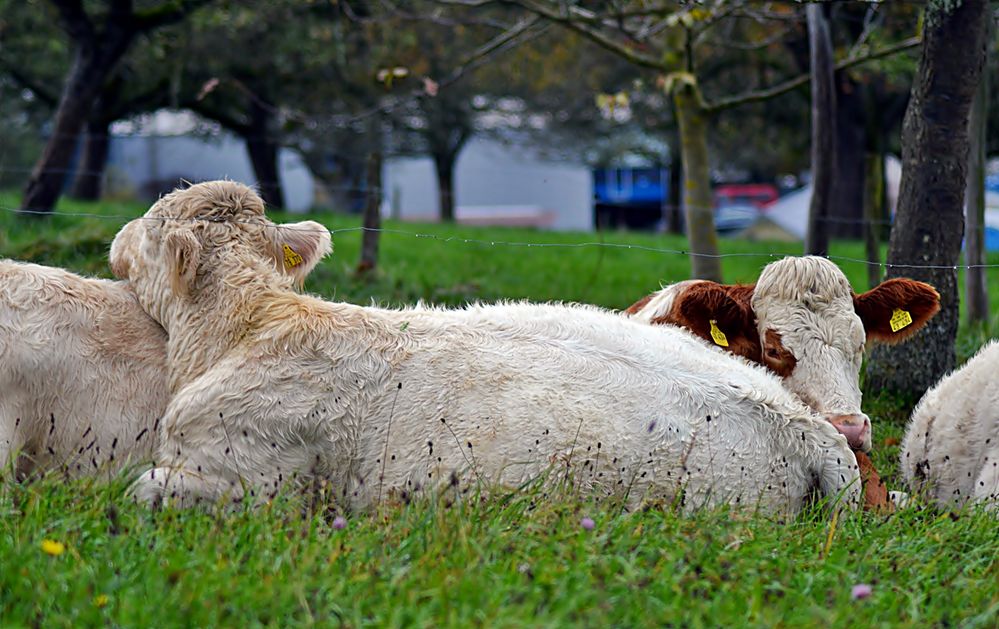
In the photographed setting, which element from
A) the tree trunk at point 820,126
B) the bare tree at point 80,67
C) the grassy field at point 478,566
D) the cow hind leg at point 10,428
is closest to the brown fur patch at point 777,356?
the grassy field at point 478,566

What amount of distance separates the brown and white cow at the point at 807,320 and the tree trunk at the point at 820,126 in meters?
4.20

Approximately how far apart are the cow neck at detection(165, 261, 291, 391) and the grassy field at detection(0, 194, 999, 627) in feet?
2.51

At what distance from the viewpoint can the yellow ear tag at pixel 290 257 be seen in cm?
555

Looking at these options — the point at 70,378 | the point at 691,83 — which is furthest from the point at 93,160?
the point at 70,378

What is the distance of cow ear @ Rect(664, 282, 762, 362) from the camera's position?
5.82 metres

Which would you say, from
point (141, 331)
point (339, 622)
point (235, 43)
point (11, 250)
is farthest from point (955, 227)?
point (235, 43)

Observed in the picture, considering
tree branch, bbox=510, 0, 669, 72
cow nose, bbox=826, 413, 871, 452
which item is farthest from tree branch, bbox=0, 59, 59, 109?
cow nose, bbox=826, 413, 871, 452

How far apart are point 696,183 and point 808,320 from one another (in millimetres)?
5580

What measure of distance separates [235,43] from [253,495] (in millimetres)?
21276

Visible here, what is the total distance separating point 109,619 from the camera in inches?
121

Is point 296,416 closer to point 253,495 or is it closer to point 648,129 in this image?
point 253,495

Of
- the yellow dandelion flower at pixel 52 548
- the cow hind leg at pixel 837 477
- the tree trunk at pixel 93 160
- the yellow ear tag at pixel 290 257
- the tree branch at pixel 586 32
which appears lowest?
the cow hind leg at pixel 837 477

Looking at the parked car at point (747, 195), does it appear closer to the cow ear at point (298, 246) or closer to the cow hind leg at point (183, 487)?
the cow ear at point (298, 246)

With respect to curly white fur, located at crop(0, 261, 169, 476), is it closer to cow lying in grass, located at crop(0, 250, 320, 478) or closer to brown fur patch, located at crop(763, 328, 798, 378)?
cow lying in grass, located at crop(0, 250, 320, 478)
